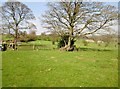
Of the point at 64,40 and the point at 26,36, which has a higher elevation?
the point at 26,36

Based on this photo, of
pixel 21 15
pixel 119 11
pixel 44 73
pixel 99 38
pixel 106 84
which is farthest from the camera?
pixel 21 15

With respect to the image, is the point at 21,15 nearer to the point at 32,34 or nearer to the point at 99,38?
the point at 32,34

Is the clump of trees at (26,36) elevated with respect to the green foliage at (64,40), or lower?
elevated

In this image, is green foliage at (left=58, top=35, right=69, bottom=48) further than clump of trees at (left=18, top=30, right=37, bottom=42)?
No

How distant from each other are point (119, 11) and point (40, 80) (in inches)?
1008

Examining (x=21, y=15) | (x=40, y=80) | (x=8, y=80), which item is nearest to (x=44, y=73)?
(x=40, y=80)

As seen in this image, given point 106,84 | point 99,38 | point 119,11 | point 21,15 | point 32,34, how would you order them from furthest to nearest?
point 32,34 → point 21,15 → point 99,38 → point 119,11 → point 106,84

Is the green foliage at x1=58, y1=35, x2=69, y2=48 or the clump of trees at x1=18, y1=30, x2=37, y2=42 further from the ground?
the clump of trees at x1=18, y1=30, x2=37, y2=42

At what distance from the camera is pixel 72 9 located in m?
33.9

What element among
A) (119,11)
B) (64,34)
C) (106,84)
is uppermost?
(119,11)

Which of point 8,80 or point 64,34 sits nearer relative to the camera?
point 8,80

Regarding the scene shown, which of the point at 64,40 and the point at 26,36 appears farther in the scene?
the point at 26,36

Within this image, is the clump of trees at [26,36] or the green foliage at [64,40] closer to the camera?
the green foliage at [64,40]

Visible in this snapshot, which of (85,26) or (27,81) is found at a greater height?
(85,26)
